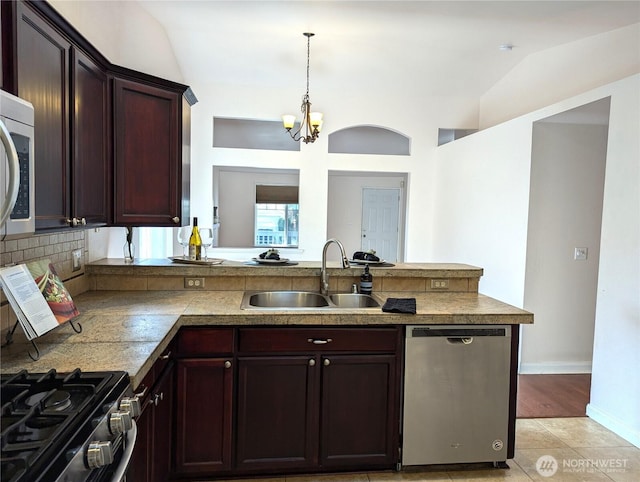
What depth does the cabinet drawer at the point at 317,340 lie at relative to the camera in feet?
6.78

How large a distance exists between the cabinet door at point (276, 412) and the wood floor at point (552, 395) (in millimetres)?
1778

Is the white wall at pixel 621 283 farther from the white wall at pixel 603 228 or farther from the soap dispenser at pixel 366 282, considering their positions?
the soap dispenser at pixel 366 282

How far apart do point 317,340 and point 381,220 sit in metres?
5.91

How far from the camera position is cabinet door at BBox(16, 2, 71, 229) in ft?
4.47

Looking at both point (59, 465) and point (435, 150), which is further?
point (435, 150)

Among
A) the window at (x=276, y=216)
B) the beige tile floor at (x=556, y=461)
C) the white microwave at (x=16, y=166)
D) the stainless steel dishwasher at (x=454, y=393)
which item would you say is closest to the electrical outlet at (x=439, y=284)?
the stainless steel dishwasher at (x=454, y=393)

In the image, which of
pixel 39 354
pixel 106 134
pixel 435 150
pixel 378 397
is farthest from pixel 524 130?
pixel 39 354

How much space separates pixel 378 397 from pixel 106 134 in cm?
200

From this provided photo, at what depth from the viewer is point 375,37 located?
4.06 meters

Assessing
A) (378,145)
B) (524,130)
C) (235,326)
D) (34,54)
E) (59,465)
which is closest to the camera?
(59,465)

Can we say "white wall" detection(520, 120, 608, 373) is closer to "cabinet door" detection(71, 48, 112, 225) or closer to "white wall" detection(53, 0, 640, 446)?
"white wall" detection(53, 0, 640, 446)

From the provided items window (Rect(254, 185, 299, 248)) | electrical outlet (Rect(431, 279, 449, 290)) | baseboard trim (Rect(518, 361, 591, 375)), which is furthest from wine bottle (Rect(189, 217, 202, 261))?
window (Rect(254, 185, 299, 248))

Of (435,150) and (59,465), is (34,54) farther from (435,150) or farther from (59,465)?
(435,150)

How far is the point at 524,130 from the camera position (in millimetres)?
Result: 3736
